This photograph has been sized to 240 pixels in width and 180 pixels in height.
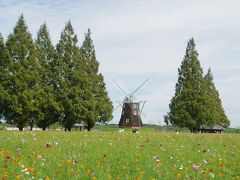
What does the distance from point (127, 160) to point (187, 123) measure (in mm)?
51405

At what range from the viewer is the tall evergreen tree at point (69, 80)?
2003 inches

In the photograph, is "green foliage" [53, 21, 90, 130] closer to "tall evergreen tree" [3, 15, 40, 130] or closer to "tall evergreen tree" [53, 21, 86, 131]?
"tall evergreen tree" [53, 21, 86, 131]

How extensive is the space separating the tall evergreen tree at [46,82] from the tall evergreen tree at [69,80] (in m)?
1.01

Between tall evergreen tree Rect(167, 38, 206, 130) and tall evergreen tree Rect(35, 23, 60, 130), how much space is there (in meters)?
21.8

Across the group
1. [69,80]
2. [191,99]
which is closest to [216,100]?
[191,99]

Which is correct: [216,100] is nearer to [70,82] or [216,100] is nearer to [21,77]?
[70,82]

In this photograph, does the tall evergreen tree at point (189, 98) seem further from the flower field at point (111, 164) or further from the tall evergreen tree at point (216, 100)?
the flower field at point (111, 164)

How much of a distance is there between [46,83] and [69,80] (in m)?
3.36

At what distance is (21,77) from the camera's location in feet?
149

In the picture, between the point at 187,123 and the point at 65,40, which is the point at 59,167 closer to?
the point at 65,40

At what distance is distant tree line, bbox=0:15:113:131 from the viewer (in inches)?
1777

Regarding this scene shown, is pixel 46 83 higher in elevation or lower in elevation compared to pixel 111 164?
higher

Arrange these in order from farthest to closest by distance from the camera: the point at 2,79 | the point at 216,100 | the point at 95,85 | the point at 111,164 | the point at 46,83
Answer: the point at 216,100, the point at 95,85, the point at 46,83, the point at 2,79, the point at 111,164

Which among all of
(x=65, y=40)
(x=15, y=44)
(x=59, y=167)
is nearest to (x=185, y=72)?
(x=65, y=40)
